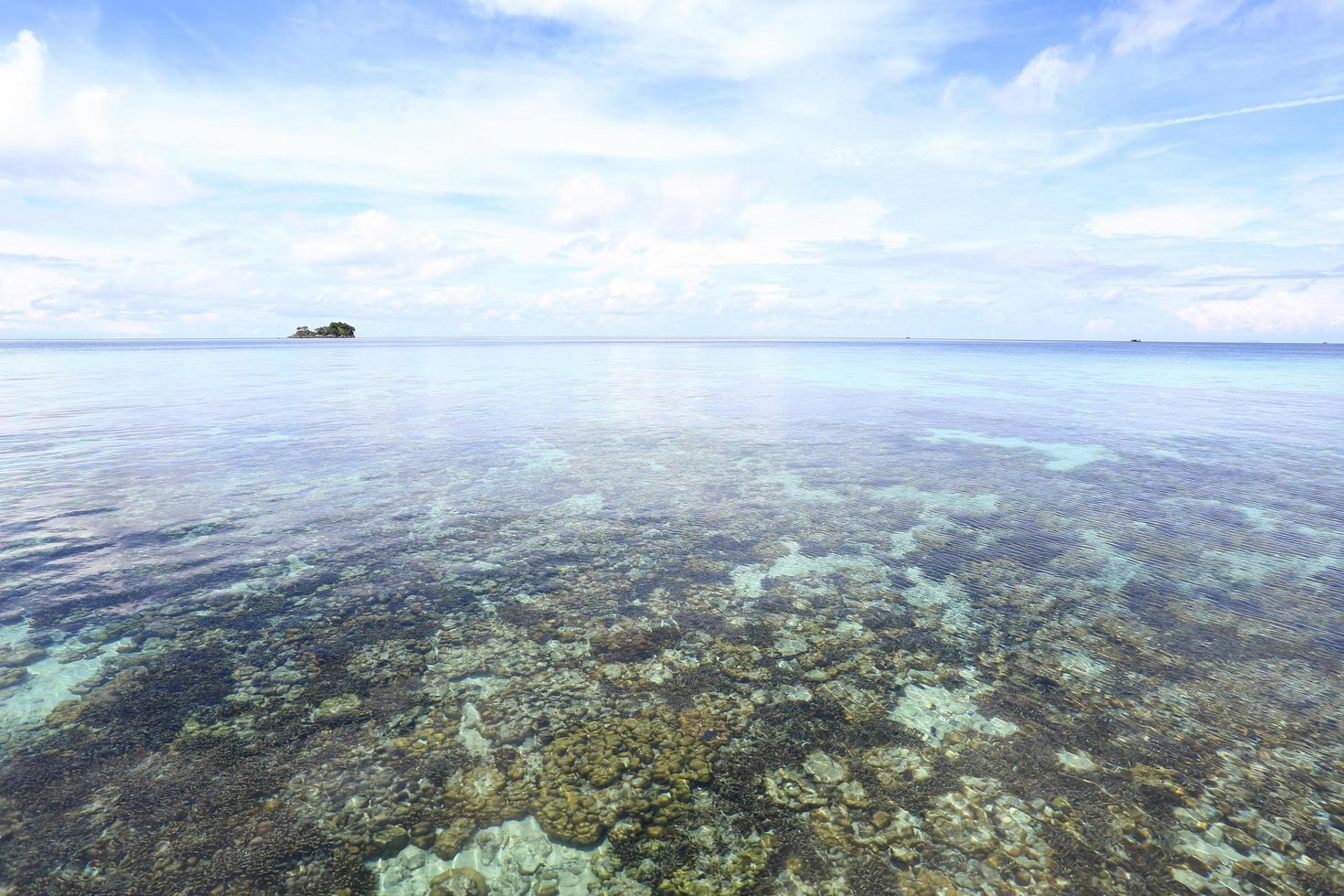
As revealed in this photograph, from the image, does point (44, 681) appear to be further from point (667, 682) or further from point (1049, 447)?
point (1049, 447)

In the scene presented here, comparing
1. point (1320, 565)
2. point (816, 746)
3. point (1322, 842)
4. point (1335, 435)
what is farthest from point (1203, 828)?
A: point (1335, 435)

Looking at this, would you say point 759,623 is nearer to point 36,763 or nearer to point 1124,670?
point 1124,670

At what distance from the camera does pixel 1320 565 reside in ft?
38.9

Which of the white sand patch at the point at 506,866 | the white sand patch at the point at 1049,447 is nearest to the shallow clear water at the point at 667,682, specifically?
the white sand patch at the point at 506,866

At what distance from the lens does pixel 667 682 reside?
7859 mm

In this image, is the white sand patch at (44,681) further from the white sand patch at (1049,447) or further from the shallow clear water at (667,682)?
the white sand patch at (1049,447)

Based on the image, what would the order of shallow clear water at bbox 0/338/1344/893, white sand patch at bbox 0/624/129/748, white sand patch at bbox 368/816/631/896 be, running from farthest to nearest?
white sand patch at bbox 0/624/129/748 < shallow clear water at bbox 0/338/1344/893 < white sand patch at bbox 368/816/631/896

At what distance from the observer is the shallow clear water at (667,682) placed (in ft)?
17.6

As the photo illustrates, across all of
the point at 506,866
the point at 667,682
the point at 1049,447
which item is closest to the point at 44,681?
the point at 506,866

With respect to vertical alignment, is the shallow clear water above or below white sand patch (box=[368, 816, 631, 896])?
above

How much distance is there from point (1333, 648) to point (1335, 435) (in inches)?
1102

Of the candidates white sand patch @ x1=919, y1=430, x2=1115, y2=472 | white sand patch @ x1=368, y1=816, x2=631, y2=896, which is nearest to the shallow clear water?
white sand patch @ x1=368, y1=816, x2=631, y2=896

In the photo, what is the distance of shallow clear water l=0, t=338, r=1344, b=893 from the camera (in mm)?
5371

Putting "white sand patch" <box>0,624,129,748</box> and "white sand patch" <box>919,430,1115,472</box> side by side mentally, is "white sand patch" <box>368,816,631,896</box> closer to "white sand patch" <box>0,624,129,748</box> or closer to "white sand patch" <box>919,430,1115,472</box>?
"white sand patch" <box>0,624,129,748</box>
